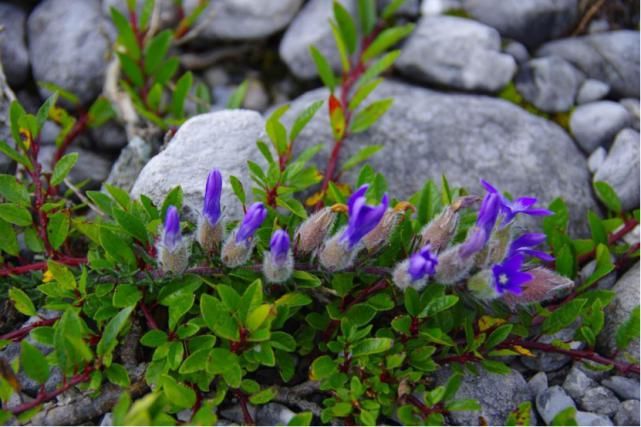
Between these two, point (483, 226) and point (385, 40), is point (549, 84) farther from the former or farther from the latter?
point (483, 226)

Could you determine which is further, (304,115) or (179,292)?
(304,115)

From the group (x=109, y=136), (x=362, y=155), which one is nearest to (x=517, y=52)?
(x=362, y=155)

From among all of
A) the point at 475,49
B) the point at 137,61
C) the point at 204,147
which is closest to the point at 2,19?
the point at 137,61

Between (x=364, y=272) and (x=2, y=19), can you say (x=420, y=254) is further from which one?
(x=2, y=19)

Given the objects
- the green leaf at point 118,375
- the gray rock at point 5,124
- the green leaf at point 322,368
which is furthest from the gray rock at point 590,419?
the gray rock at point 5,124

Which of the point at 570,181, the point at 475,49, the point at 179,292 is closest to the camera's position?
the point at 179,292

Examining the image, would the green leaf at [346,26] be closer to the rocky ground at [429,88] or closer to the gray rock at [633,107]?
the rocky ground at [429,88]

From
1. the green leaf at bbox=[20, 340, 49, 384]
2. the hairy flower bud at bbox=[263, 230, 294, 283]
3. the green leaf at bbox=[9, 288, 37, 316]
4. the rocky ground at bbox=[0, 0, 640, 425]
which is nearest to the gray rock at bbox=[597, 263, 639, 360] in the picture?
the rocky ground at bbox=[0, 0, 640, 425]
